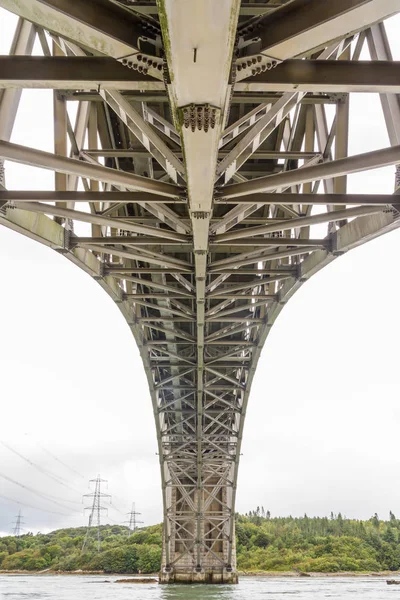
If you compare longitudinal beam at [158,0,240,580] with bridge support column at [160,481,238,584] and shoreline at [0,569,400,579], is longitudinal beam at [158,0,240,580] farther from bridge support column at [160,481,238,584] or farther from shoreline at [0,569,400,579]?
shoreline at [0,569,400,579]

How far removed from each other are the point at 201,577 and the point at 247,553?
151ft

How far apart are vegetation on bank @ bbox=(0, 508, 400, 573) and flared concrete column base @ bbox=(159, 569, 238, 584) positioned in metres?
38.4

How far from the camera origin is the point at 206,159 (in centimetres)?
667

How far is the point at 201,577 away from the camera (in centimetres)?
3519

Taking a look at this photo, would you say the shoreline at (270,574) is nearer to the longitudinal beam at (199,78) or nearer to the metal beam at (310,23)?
the longitudinal beam at (199,78)

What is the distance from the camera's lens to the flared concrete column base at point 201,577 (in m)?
35.2

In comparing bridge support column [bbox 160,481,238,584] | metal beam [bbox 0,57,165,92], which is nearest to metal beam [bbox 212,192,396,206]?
metal beam [bbox 0,57,165,92]

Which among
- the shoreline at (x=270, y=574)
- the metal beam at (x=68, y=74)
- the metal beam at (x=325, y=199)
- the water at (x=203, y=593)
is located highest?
the metal beam at (x=325, y=199)

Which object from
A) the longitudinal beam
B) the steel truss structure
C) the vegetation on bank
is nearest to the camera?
the longitudinal beam

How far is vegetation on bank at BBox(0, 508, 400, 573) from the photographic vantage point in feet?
247

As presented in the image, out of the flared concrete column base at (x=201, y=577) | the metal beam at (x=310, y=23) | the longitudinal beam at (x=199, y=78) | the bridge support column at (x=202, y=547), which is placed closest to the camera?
the longitudinal beam at (x=199, y=78)

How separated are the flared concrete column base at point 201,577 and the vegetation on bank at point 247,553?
126 ft

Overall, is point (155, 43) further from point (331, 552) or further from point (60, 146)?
point (331, 552)

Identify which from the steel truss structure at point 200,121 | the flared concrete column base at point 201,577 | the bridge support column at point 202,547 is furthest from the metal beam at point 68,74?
the flared concrete column base at point 201,577
